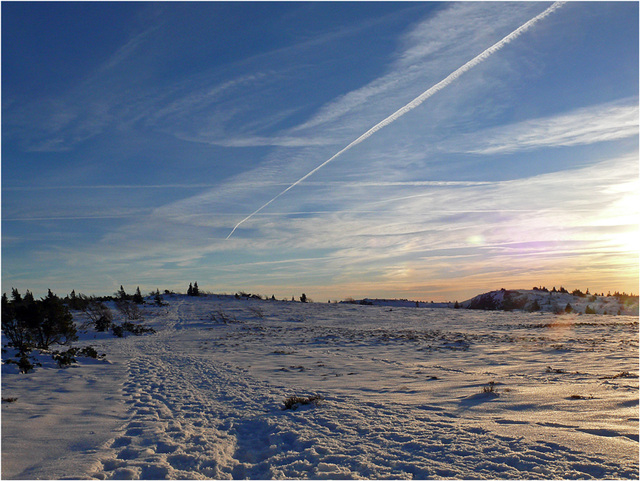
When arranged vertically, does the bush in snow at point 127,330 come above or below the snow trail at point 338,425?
below

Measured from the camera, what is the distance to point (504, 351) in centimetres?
1612

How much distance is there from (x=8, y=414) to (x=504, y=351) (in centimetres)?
1596

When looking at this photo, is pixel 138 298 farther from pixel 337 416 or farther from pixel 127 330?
pixel 337 416

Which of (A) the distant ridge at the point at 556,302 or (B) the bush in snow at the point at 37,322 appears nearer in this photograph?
→ (B) the bush in snow at the point at 37,322

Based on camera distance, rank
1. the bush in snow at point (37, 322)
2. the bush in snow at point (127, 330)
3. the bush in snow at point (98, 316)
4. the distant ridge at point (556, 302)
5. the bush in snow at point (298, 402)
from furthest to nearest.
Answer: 1. the distant ridge at point (556, 302)
2. the bush in snow at point (98, 316)
3. the bush in snow at point (127, 330)
4. the bush in snow at point (37, 322)
5. the bush in snow at point (298, 402)

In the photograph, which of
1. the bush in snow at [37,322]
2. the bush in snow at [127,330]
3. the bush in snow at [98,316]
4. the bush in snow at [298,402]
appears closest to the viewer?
the bush in snow at [298,402]

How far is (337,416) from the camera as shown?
25.7 feet

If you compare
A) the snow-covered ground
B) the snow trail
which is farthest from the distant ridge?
the snow trail

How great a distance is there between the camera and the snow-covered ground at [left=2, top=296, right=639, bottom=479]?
535 centimetres

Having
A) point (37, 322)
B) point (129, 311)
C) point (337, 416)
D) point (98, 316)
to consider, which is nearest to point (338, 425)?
point (337, 416)

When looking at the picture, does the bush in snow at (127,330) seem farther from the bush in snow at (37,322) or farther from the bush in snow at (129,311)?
the bush in snow at (37,322)

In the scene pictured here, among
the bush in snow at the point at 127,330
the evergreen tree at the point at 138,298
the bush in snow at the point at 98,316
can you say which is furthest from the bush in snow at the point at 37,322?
the evergreen tree at the point at 138,298

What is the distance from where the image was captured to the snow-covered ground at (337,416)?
5.35 meters

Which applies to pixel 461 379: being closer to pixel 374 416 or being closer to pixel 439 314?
pixel 374 416
